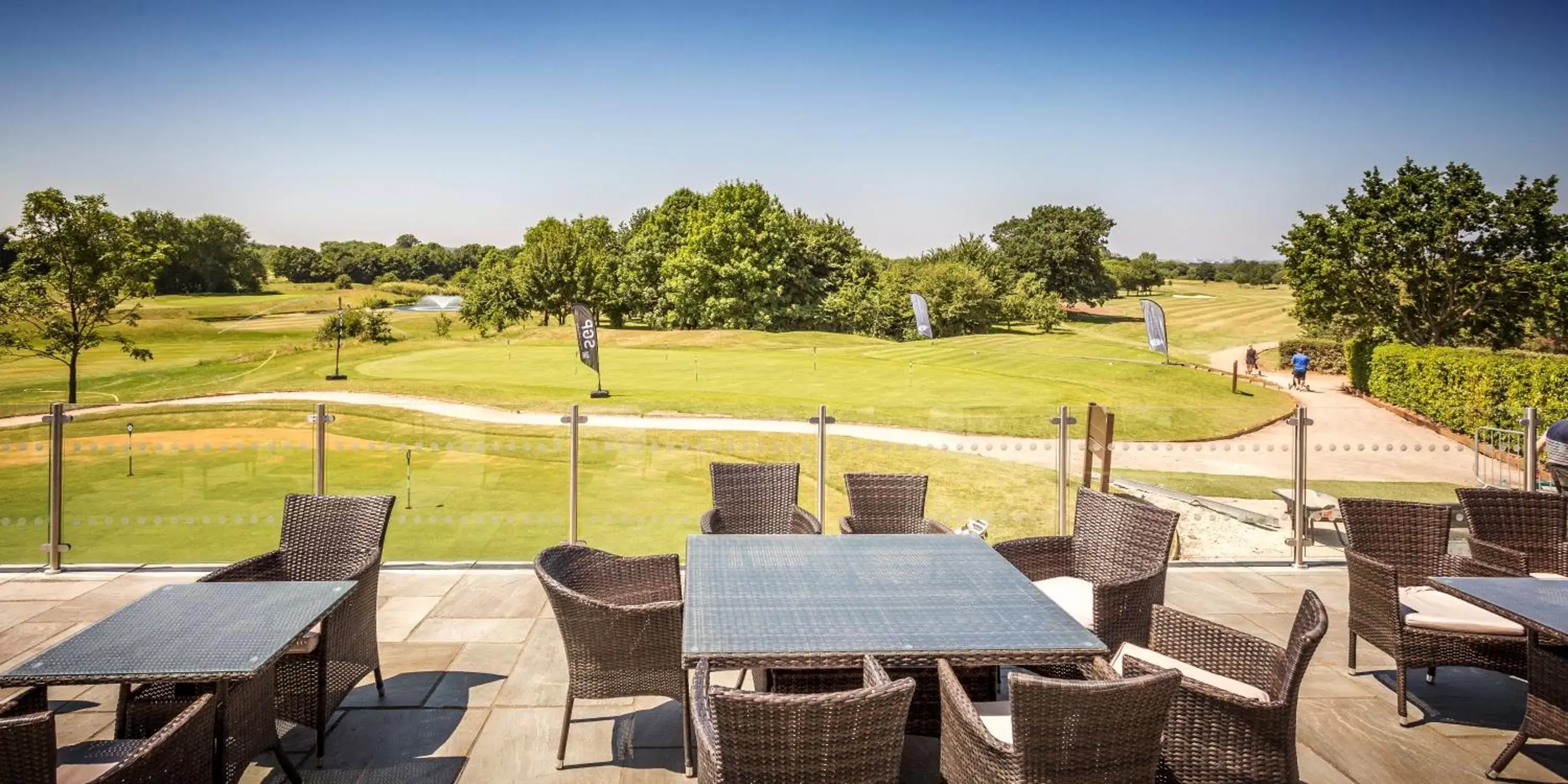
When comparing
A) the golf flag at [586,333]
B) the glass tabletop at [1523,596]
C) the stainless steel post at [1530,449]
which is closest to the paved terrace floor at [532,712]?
the glass tabletop at [1523,596]

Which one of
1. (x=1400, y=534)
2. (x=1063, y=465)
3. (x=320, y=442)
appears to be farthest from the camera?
(x=1063, y=465)

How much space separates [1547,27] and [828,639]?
2959 centimetres

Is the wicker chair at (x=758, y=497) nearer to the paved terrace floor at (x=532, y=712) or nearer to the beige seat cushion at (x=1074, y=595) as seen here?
the paved terrace floor at (x=532, y=712)

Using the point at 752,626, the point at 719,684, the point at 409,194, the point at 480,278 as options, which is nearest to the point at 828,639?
the point at 752,626

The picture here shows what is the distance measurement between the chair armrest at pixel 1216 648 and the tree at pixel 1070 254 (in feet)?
197

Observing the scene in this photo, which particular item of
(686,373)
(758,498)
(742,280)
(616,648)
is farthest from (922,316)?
(742,280)

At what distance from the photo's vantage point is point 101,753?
8.21ft

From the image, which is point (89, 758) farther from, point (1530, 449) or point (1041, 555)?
point (1530, 449)

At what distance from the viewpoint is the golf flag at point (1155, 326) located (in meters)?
23.3

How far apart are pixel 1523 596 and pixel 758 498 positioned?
3.58 meters

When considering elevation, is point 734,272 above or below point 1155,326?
above

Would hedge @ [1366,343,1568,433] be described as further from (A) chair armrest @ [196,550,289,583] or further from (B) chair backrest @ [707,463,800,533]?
(A) chair armrest @ [196,550,289,583]

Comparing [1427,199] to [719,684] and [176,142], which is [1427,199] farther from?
[176,142]

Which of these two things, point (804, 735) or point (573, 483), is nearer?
point (804, 735)
